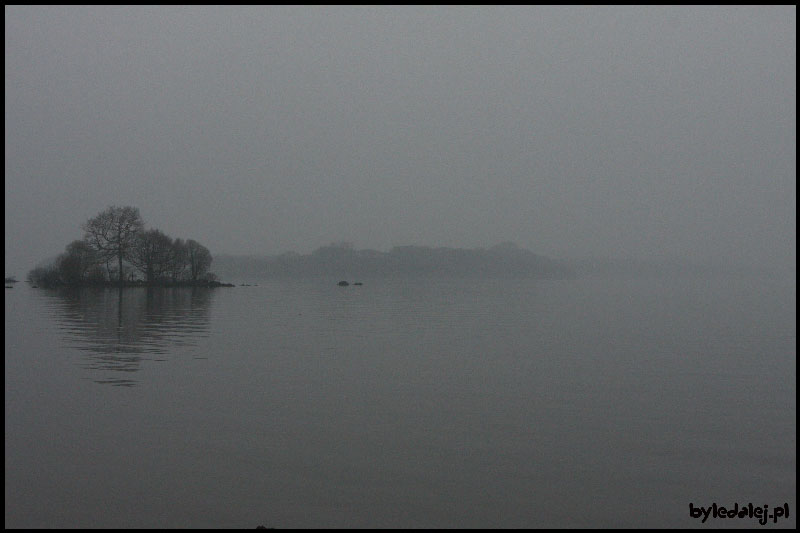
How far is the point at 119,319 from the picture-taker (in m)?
36.0

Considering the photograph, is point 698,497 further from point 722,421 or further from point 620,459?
point 722,421

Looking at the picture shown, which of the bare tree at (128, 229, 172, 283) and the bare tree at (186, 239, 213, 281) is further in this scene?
the bare tree at (186, 239, 213, 281)

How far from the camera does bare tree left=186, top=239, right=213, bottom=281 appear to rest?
317 feet

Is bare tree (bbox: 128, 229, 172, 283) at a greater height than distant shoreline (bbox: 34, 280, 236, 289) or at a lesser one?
greater

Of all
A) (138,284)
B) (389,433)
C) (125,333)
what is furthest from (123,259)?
(389,433)

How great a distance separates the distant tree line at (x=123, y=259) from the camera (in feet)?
279

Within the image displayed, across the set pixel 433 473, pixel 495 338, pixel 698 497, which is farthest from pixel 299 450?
pixel 495 338

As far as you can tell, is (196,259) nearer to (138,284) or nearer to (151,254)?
(151,254)

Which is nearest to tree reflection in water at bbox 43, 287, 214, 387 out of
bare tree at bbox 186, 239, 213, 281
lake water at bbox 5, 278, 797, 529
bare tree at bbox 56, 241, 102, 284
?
lake water at bbox 5, 278, 797, 529

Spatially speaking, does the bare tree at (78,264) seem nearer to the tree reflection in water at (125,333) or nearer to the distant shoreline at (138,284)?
the distant shoreline at (138,284)

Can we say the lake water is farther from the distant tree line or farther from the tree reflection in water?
the distant tree line

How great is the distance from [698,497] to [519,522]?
3.15m

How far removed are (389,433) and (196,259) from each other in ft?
296

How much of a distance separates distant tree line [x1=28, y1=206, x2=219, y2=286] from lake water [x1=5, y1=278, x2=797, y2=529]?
215 feet
